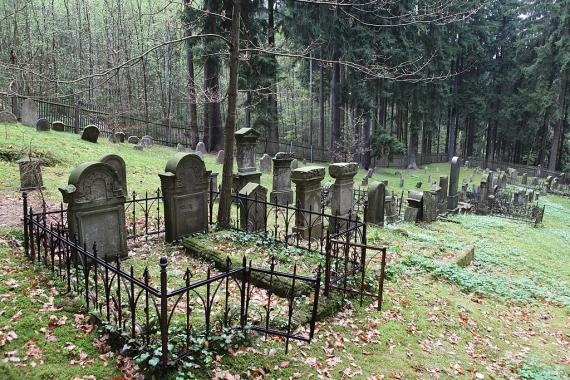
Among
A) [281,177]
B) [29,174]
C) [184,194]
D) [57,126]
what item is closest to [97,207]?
[184,194]

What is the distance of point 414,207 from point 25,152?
509 inches

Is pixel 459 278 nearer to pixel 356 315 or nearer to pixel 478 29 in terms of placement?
pixel 356 315

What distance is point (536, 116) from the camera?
3388 cm

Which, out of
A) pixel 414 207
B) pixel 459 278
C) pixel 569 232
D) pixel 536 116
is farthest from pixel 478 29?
pixel 459 278

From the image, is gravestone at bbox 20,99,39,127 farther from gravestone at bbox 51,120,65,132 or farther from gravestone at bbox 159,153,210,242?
gravestone at bbox 159,153,210,242

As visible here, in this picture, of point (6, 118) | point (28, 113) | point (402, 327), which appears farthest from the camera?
point (28, 113)

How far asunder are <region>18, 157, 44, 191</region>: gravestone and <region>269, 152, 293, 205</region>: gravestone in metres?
6.36

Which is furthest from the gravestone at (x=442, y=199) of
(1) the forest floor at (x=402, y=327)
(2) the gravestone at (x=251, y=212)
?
(2) the gravestone at (x=251, y=212)

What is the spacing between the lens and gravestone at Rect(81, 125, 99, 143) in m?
17.5

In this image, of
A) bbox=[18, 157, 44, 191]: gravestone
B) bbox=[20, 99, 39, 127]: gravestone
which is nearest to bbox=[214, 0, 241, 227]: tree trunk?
bbox=[18, 157, 44, 191]: gravestone

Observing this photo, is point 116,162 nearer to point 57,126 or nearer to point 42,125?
point 42,125

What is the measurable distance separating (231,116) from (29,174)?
6284 millimetres

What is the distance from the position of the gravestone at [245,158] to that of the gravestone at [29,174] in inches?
205

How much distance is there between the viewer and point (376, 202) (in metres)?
11.0
